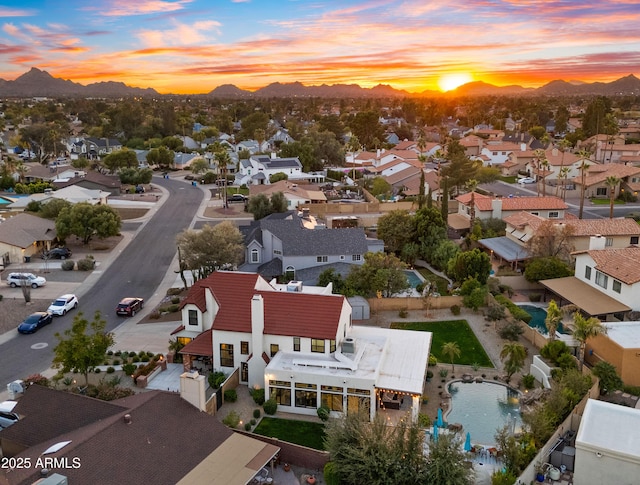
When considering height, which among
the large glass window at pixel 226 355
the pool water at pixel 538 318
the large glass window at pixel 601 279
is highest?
the large glass window at pixel 601 279

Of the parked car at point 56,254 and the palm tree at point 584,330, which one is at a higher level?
the palm tree at point 584,330

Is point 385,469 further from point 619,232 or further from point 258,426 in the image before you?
point 619,232

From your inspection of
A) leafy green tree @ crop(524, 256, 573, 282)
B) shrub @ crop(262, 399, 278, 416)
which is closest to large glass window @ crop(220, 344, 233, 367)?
shrub @ crop(262, 399, 278, 416)

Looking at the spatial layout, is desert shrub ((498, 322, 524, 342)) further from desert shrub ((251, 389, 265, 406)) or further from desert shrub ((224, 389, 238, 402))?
desert shrub ((224, 389, 238, 402))

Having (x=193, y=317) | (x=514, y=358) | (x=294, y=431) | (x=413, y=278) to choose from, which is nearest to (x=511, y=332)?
(x=514, y=358)

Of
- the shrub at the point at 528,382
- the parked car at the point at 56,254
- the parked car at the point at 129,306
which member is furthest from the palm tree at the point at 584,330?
the parked car at the point at 56,254

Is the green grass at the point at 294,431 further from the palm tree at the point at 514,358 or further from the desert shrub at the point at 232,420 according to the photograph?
the palm tree at the point at 514,358
